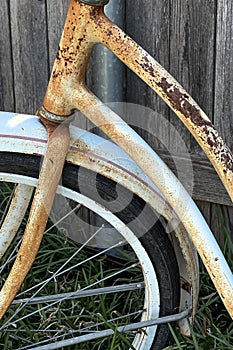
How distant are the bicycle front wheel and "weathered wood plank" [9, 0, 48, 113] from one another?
1.14 ft

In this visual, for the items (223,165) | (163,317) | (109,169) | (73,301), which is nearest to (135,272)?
(73,301)

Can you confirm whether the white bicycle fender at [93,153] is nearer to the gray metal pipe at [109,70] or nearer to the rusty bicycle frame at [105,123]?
the rusty bicycle frame at [105,123]

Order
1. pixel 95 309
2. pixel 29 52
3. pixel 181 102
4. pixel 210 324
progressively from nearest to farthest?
1. pixel 181 102
2. pixel 210 324
3. pixel 95 309
4. pixel 29 52

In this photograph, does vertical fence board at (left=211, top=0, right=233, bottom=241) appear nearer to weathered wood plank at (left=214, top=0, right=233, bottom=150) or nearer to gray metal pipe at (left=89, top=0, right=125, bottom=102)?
weathered wood plank at (left=214, top=0, right=233, bottom=150)

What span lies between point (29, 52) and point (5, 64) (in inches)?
5.5

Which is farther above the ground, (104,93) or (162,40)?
(162,40)

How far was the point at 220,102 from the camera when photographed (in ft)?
7.38

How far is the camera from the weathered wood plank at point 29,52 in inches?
99.3

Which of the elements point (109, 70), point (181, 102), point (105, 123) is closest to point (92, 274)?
point (109, 70)

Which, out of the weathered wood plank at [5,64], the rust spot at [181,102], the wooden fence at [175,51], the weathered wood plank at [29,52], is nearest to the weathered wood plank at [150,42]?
the wooden fence at [175,51]

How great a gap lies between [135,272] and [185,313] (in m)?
0.51

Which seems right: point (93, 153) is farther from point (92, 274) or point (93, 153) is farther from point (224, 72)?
point (92, 274)

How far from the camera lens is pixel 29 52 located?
258cm

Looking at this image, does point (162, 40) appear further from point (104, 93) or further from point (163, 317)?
point (163, 317)
